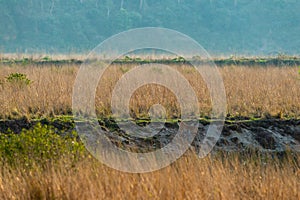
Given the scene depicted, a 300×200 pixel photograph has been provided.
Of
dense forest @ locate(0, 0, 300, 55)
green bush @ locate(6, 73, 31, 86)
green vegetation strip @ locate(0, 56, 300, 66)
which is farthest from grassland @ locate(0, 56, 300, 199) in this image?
dense forest @ locate(0, 0, 300, 55)

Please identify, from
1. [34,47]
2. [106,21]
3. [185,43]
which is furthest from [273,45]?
[34,47]

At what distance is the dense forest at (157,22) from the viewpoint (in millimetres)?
50656

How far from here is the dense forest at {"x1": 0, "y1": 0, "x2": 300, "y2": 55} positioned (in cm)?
5066

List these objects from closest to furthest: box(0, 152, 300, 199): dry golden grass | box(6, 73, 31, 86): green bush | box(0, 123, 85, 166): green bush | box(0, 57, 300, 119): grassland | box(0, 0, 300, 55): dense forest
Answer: box(0, 152, 300, 199): dry golden grass, box(0, 123, 85, 166): green bush, box(0, 57, 300, 119): grassland, box(6, 73, 31, 86): green bush, box(0, 0, 300, 55): dense forest

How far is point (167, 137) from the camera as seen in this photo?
1112 centimetres

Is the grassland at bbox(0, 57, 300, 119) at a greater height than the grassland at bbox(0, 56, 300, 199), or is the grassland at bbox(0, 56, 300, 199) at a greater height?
the grassland at bbox(0, 57, 300, 119)

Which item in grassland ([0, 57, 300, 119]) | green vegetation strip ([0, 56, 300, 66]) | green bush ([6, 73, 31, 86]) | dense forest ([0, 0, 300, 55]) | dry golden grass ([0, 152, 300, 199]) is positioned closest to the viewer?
dry golden grass ([0, 152, 300, 199])

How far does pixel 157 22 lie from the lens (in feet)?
183

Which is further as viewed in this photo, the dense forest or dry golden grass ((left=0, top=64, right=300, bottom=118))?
the dense forest

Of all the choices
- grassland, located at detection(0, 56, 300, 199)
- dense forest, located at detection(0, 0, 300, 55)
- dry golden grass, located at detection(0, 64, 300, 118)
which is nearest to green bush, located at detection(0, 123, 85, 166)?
grassland, located at detection(0, 56, 300, 199)

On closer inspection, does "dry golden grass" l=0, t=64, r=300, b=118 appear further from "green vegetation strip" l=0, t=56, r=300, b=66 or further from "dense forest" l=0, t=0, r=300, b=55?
"dense forest" l=0, t=0, r=300, b=55

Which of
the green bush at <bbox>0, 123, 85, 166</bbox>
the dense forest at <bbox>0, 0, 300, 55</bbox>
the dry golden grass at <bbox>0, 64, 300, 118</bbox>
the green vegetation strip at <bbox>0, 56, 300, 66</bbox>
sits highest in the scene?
the dense forest at <bbox>0, 0, 300, 55</bbox>

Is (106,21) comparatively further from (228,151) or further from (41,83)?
(228,151)

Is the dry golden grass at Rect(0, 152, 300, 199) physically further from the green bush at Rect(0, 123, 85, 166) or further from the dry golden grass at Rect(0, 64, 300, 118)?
the dry golden grass at Rect(0, 64, 300, 118)
